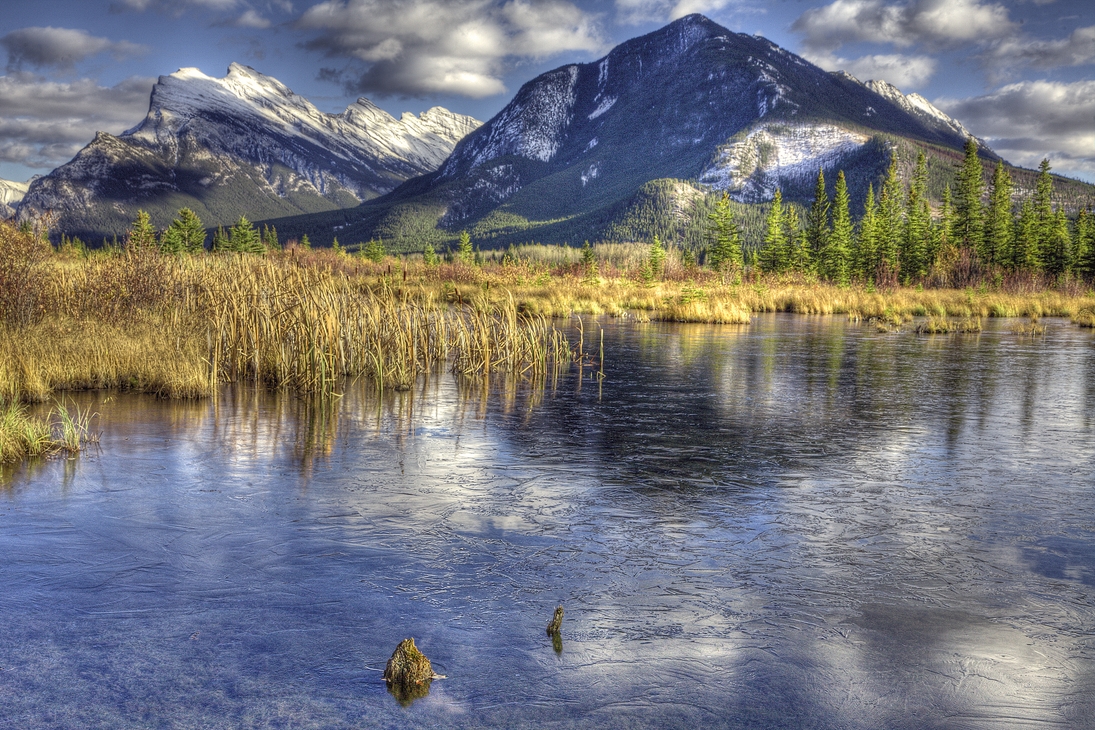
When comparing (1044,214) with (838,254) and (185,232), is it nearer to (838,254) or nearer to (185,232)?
(838,254)

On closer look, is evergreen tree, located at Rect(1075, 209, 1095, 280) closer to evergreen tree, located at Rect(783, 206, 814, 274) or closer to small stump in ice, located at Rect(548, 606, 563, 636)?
evergreen tree, located at Rect(783, 206, 814, 274)

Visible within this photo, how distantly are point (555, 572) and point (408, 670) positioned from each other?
1.77m

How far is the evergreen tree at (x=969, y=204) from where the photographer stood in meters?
68.0

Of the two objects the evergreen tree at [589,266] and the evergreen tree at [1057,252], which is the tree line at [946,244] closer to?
the evergreen tree at [1057,252]

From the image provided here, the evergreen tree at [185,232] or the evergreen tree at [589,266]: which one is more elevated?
the evergreen tree at [185,232]

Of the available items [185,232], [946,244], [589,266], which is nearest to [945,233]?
[946,244]

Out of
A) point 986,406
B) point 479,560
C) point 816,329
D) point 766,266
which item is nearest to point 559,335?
point 986,406

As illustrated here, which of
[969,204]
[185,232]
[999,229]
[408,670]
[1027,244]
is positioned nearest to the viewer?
[408,670]

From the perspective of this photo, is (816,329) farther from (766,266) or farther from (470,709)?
(766,266)

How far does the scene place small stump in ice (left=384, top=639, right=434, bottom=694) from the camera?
4211 mm

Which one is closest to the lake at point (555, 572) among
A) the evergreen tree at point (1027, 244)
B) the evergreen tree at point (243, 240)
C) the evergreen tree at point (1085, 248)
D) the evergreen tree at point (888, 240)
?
the evergreen tree at point (1085, 248)

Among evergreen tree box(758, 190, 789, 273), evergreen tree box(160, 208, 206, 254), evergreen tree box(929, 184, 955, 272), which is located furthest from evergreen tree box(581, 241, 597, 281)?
evergreen tree box(929, 184, 955, 272)

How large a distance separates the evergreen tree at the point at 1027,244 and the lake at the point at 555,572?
5781 centimetres

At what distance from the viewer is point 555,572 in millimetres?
5809
